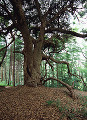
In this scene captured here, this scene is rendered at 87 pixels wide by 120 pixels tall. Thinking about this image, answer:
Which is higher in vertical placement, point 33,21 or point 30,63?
point 33,21

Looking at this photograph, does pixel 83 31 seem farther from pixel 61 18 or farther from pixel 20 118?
pixel 20 118

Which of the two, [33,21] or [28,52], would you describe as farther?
[33,21]

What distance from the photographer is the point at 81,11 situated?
29.3ft

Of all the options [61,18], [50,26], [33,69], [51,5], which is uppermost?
[51,5]

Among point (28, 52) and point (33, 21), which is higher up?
point (33, 21)

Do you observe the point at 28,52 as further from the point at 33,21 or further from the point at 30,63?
the point at 33,21

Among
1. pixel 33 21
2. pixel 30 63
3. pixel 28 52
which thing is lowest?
pixel 30 63

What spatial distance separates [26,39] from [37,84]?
3.74 metres

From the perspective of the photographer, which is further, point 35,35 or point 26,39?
point 35,35

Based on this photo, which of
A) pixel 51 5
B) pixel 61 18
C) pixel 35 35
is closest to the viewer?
pixel 51 5

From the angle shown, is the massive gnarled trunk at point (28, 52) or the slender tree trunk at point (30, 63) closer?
the massive gnarled trunk at point (28, 52)

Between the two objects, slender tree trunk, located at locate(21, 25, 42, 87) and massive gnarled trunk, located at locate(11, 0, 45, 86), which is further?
slender tree trunk, located at locate(21, 25, 42, 87)

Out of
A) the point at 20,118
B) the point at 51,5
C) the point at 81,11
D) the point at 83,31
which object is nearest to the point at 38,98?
the point at 20,118

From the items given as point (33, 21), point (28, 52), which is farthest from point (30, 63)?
point (33, 21)
